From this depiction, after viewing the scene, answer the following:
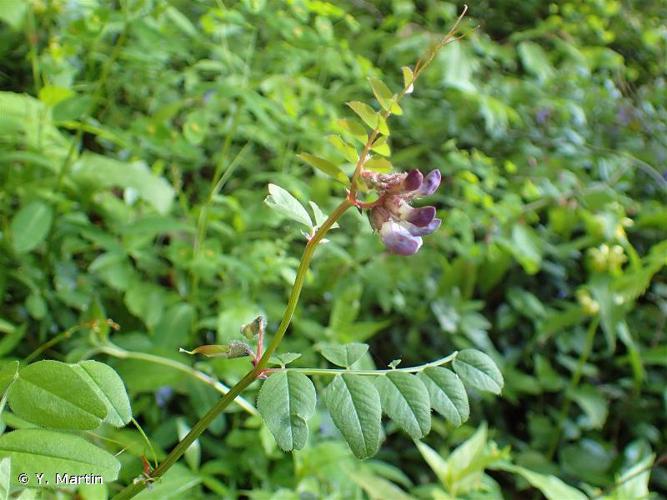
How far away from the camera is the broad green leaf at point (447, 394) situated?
55cm

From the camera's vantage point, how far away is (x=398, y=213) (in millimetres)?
512

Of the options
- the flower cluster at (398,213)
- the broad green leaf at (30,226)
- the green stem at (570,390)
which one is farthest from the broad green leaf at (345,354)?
the green stem at (570,390)

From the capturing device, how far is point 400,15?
7.48 feet

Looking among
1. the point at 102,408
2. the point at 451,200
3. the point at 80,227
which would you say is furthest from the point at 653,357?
the point at 102,408

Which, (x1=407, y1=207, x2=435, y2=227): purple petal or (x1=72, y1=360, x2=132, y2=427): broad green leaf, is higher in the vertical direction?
(x1=407, y1=207, x2=435, y2=227): purple petal

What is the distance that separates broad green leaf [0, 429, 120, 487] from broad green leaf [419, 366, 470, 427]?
0.25 metres

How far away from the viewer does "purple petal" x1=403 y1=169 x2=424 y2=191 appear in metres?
0.49

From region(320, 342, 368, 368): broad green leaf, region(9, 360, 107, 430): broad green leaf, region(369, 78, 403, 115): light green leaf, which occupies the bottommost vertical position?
region(9, 360, 107, 430): broad green leaf

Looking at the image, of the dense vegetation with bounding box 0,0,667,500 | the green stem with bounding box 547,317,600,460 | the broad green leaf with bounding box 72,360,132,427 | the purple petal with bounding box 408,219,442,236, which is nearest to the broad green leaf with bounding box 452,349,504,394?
the dense vegetation with bounding box 0,0,667,500

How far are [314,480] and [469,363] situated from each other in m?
0.56

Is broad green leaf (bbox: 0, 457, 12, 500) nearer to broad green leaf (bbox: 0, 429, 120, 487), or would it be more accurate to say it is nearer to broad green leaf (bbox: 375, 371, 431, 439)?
broad green leaf (bbox: 0, 429, 120, 487)

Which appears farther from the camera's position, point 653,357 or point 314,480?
point 653,357

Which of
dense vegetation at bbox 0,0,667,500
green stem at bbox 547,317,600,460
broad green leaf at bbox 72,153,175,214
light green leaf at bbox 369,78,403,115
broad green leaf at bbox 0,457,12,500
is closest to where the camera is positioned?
broad green leaf at bbox 0,457,12,500

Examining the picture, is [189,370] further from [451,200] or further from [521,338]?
[521,338]
